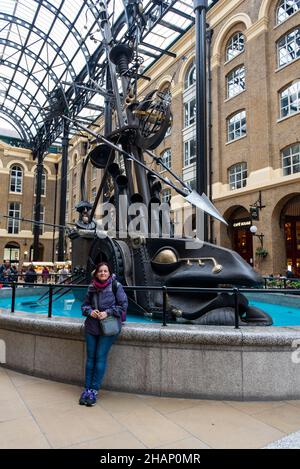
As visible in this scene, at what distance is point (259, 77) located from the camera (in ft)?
67.5

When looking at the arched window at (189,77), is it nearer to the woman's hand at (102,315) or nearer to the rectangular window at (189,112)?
the rectangular window at (189,112)

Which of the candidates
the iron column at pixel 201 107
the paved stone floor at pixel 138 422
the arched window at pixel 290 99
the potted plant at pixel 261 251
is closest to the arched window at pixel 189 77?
the arched window at pixel 290 99

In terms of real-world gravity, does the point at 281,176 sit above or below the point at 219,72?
below

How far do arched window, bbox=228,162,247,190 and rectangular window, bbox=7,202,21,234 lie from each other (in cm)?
3494

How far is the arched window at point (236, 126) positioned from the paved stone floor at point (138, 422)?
2034 cm

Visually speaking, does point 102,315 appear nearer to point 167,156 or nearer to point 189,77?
point 167,156

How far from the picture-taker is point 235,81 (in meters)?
23.0

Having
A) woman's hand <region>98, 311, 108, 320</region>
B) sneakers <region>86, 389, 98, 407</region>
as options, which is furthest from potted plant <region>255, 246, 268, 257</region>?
sneakers <region>86, 389, 98, 407</region>

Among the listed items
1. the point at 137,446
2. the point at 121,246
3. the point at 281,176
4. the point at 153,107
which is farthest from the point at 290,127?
the point at 137,446

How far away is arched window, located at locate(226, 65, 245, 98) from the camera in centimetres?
2242

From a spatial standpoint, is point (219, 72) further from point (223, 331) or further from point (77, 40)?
point (223, 331)

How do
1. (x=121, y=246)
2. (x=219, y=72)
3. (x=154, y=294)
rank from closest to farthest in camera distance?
(x=154, y=294) < (x=121, y=246) < (x=219, y=72)

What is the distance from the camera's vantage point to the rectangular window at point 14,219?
49.0m

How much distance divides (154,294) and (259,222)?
14.5 meters
